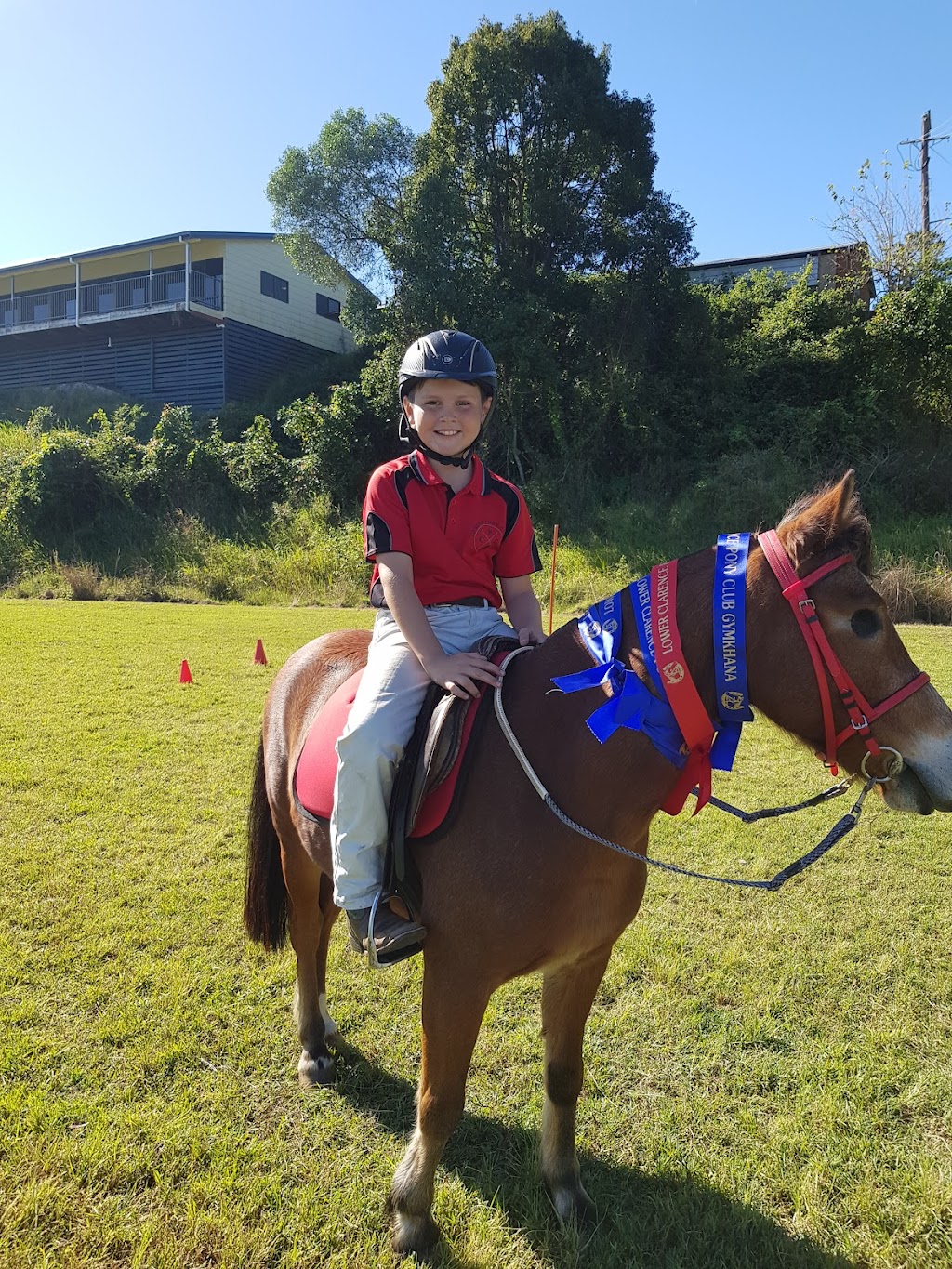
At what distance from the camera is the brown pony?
1.91 meters

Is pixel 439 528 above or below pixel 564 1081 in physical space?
above

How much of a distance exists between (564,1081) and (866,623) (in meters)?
1.90

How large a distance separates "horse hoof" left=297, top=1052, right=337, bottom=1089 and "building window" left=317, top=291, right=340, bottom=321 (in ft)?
118

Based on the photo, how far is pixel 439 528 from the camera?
2.64 metres

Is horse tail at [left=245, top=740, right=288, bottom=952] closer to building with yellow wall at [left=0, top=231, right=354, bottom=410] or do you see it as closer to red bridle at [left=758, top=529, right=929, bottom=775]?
red bridle at [left=758, top=529, right=929, bottom=775]

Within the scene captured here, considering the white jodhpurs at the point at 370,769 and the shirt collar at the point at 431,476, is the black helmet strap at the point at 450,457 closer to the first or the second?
the shirt collar at the point at 431,476

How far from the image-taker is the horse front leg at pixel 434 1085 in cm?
226

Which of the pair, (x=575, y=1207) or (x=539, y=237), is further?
(x=539, y=237)

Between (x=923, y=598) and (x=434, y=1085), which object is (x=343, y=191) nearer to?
(x=923, y=598)

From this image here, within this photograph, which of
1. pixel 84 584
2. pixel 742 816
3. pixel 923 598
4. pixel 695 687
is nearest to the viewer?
pixel 695 687

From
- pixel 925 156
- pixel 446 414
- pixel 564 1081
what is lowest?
pixel 564 1081

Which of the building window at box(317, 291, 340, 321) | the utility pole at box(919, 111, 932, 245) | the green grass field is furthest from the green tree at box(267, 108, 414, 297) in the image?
the green grass field

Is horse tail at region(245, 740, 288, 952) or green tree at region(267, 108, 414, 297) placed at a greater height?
green tree at region(267, 108, 414, 297)

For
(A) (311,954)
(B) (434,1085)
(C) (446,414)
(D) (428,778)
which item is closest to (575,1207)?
(B) (434,1085)
